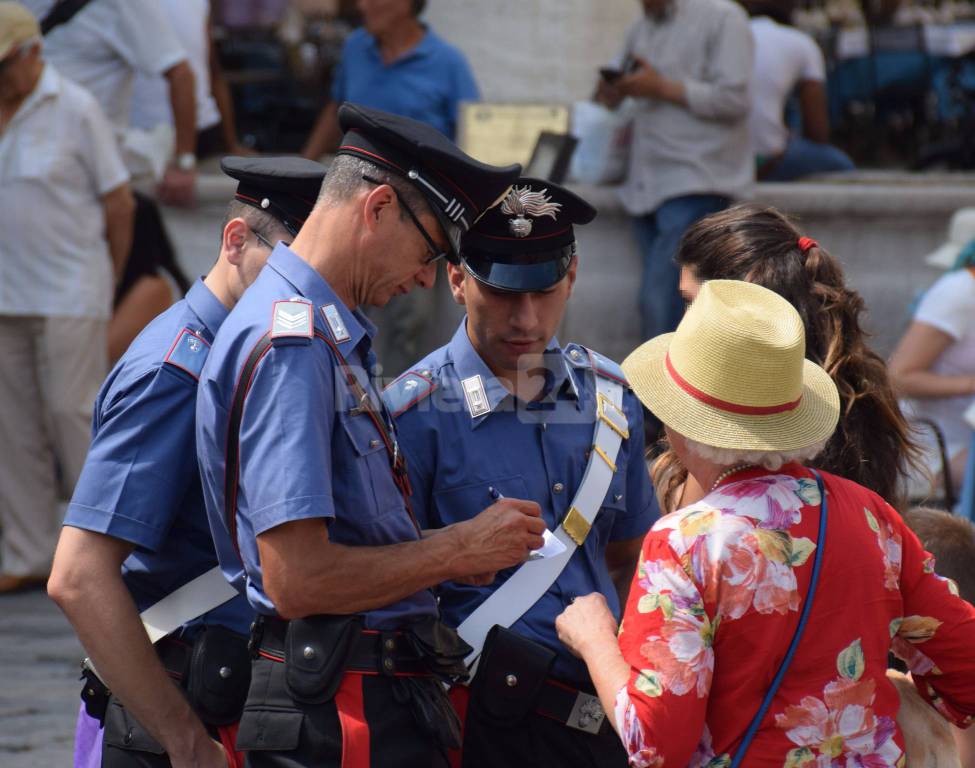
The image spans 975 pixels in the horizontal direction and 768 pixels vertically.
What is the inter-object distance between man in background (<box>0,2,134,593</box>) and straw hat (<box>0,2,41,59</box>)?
99 mm

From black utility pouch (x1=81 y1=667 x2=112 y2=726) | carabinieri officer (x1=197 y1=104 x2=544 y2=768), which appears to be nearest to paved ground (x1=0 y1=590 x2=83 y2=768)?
black utility pouch (x1=81 y1=667 x2=112 y2=726)

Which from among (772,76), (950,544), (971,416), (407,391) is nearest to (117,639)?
(407,391)

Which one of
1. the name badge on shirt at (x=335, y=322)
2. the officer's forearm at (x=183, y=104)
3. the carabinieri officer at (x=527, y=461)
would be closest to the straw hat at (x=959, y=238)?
the officer's forearm at (x=183, y=104)

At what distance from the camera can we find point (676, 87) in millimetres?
6324

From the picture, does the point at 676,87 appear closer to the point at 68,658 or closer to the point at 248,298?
the point at 68,658

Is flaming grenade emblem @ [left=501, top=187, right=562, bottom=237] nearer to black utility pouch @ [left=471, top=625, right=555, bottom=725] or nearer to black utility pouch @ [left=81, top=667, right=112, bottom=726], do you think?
black utility pouch @ [left=471, top=625, right=555, bottom=725]

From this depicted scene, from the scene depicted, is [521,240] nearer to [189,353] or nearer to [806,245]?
[806,245]

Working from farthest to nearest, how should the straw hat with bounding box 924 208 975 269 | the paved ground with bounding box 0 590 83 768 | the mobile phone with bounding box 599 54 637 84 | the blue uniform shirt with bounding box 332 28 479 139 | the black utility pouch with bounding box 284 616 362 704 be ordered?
1. the blue uniform shirt with bounding box 332 28 479 139
2. the mobile phone with bounding box 599 54 637 84
3. the straw hat with bounding box 924 208 975 269
4. the paved ground with bounding box 0 590 83 768
5. the black utility pouch with bounding box 284 616 362 704


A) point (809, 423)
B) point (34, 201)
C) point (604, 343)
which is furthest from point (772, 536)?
point (604, 343)

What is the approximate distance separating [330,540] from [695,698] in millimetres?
641

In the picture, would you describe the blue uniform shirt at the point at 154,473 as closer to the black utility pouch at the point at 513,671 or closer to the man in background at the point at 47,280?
the black utility pouch at the point at 513,671

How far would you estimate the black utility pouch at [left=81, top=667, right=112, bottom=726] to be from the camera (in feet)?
8.46

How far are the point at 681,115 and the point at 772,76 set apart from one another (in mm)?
1271

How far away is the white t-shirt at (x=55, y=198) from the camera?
565cm
